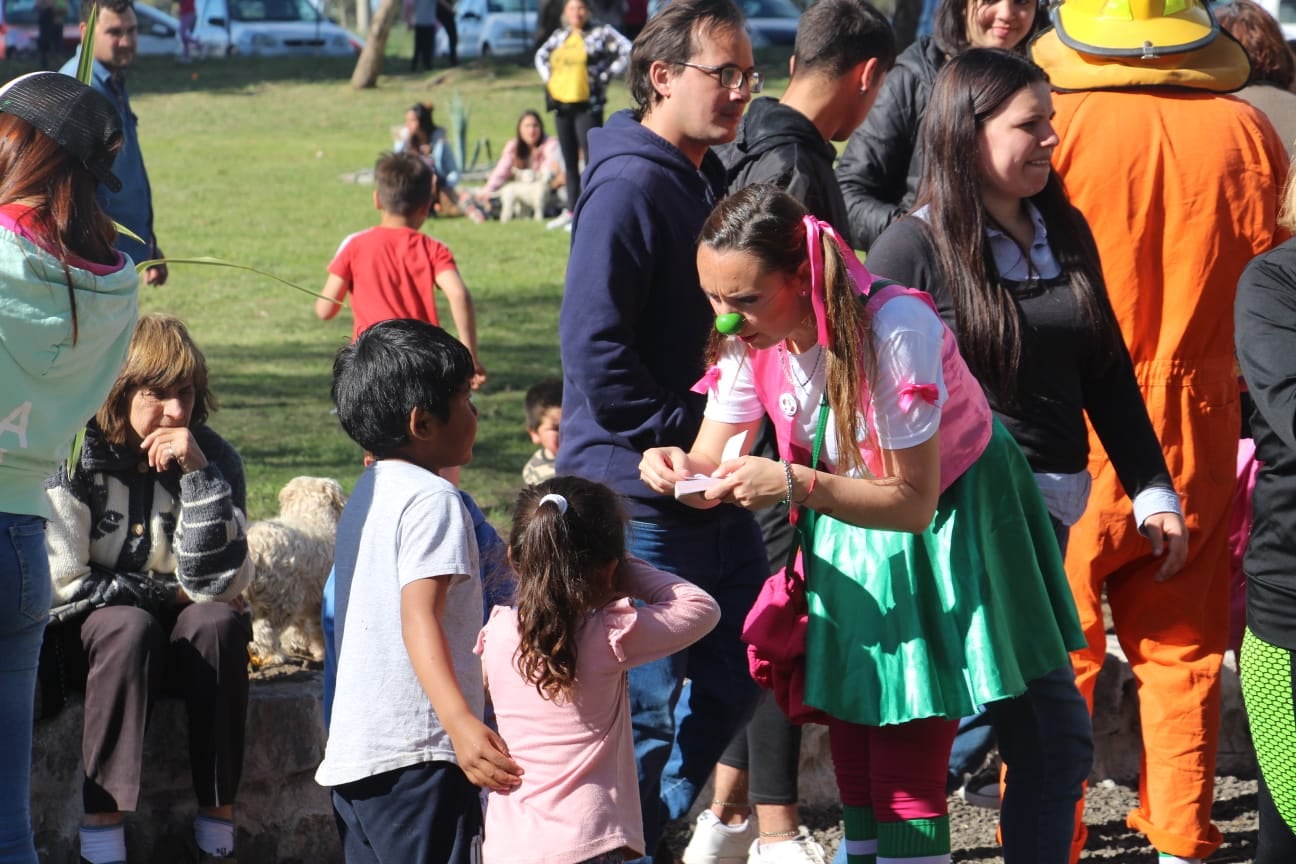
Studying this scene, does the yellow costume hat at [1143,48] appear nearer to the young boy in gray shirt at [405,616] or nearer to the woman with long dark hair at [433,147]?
the young boy in gray shirt at [405,616]

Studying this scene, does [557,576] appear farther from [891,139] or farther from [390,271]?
[390,271]

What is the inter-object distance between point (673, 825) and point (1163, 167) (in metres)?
2.10

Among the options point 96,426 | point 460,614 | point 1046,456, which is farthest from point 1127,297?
point 96,426

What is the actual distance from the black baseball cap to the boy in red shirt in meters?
3.27

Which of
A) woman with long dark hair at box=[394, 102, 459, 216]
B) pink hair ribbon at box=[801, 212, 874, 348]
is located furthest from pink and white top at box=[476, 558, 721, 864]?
Answer: woman with long dark hair at box=[394, 102, 459, 216]

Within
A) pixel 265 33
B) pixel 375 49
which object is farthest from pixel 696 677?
pixel 265 33

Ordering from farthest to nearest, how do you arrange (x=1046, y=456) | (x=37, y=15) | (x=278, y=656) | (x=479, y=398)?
(x=37, y=15) → (x=479, y=398) → (x=278, y=656) → (x=1046, y=456)

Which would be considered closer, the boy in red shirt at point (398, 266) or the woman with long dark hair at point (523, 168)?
the boy in red shirt at point (398, 266)

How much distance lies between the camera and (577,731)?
307 centimetres

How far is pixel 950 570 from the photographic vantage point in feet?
9.92

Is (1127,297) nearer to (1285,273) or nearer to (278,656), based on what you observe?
(1285,273)

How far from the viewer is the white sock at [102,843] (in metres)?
3.81

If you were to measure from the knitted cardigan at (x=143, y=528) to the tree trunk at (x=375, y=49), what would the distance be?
24.6 m

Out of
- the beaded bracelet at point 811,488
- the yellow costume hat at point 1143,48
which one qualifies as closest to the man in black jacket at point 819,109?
the yellow costume hat at point 1143,48
